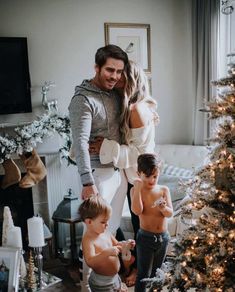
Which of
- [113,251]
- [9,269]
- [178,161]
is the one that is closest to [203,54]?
[178,161]

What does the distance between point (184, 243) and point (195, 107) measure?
2.34 meters

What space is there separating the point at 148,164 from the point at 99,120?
0.38 metres

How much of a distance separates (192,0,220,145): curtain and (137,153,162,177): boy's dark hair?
1724mm

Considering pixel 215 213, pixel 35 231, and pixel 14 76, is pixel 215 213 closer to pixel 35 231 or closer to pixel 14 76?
pixel 35 231

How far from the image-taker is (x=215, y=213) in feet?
5.42

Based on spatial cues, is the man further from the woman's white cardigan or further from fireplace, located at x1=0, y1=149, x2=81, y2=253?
fireplace, located at x1=0, y1=149, x2=81, y2=253

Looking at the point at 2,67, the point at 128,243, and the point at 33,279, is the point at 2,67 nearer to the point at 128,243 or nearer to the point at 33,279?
the point at 33,279

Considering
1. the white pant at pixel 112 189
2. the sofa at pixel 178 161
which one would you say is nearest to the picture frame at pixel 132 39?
the sofa at pixel 178 161

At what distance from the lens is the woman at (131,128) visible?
213 centimetres

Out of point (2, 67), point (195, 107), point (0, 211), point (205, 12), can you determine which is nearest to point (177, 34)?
point (205, 12)

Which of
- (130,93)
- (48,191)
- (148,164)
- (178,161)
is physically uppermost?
(130,93)

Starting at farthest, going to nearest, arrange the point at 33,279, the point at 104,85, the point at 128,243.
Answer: the point at 33,279
the point at 104,85
the point at 128,243

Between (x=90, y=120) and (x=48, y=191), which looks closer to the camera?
(x=90, y=120)

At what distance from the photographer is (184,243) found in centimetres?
175
